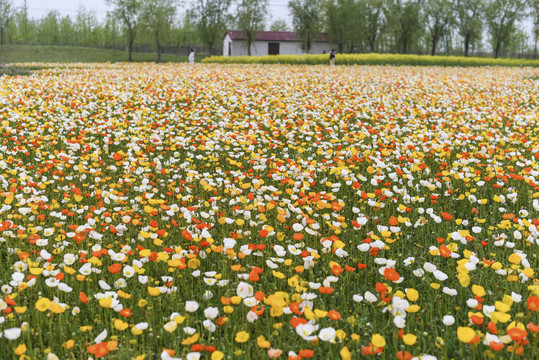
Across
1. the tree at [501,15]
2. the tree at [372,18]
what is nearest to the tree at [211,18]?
the tree at [372,18]

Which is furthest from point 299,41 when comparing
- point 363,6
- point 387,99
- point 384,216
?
point 384,216

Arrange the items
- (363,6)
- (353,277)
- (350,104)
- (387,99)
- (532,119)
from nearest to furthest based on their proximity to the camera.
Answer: (353,277)
(532,119)
(350,104)
(387,99)
(363,6)

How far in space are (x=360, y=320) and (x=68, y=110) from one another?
8.52 meters

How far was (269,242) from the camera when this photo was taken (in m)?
3.65

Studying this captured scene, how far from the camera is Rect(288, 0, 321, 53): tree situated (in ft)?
176

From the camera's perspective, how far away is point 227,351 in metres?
2.36

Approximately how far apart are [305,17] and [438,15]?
1681cm

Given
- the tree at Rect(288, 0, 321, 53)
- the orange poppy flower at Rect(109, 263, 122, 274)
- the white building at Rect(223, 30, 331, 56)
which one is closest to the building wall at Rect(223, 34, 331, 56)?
the white building at Rect(223, 30, 331, 56)

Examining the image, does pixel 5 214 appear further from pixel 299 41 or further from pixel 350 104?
pixel 299 41

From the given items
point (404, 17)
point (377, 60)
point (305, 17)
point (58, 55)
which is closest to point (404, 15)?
point (404, 17)

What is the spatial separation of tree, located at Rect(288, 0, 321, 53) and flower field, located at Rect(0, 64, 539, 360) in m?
47.5

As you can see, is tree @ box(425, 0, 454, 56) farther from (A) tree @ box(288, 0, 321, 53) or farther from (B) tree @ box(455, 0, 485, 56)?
(A) tree @ box(288, 0, 321, 53)

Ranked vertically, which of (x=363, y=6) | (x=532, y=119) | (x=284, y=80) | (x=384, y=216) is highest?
(x=363, y=6)

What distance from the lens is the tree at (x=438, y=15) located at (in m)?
53.3
